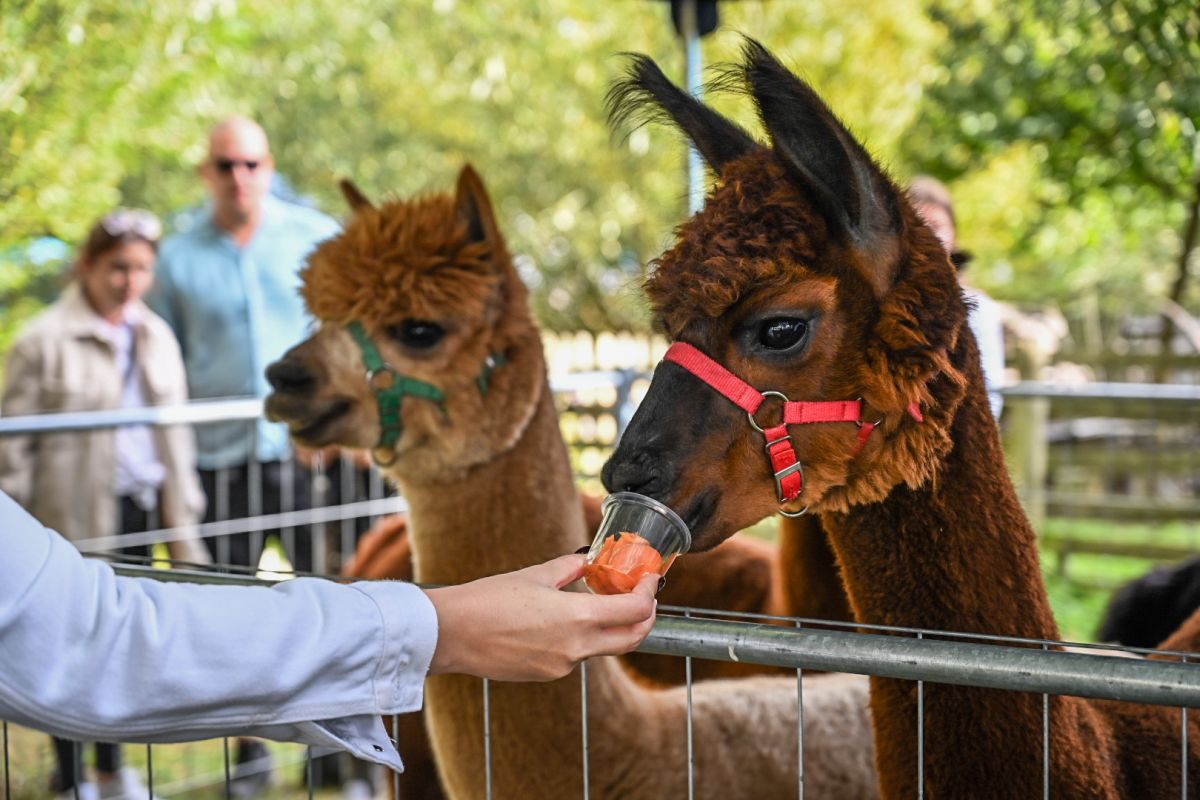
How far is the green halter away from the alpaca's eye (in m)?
0.07

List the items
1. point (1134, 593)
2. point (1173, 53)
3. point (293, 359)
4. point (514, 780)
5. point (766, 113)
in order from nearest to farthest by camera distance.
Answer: point (766, 113)
point (514, 780)
point (1173, 53)
point (293, 359)
point (1134, 593)

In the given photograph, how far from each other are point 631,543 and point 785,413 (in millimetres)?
423

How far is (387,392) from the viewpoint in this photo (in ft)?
10.4

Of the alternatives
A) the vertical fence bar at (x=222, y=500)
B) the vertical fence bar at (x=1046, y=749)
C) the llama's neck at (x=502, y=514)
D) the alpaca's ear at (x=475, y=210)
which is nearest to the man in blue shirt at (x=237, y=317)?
the vertical fence bar at (x=222, y=500)

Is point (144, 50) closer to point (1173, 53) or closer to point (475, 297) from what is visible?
point (475, 297)

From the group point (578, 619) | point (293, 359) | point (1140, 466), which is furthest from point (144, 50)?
point (1140, 466)

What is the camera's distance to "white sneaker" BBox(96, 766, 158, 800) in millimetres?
4344

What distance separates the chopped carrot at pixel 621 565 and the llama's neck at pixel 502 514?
4.13 feet

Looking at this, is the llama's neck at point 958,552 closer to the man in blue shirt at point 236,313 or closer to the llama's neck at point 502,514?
the llama's neck at point 502,514

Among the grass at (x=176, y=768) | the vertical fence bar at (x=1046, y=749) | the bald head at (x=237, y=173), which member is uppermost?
the bald head at (x=237, y=173)

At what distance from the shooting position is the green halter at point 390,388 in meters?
3.14

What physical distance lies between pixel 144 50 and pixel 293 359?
15.1 feet

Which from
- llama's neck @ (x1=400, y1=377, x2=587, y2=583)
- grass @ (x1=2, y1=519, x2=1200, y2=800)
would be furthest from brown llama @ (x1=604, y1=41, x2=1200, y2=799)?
grass @ (x1=2, y1=519, x2=1200, y2=800)

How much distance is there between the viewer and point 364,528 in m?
5.45
